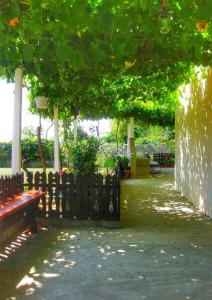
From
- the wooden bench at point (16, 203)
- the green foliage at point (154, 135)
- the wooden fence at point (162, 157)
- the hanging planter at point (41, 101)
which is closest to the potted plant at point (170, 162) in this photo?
the wooden fence at point (162, 157)

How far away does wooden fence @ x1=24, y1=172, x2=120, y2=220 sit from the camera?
9.43 meters

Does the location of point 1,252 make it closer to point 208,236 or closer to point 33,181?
point 33,181

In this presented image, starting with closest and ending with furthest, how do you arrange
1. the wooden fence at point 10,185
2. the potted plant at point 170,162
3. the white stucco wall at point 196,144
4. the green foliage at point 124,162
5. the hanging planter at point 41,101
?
the wooden fence at point 10,185, the white stucco wall at point 196,144, the hanging planter at point 41,101, the green foliage at point 124,162, the potted plant at point 170,162

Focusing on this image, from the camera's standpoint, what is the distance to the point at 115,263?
636 centimetres

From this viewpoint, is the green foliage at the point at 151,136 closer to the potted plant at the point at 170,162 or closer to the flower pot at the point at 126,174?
the potted plant at the point at 170,162

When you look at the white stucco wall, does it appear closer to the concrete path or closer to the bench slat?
the concrete path

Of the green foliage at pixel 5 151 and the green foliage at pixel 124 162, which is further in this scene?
the green foliage at pixel 5 151

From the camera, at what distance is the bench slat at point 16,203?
20.8ft

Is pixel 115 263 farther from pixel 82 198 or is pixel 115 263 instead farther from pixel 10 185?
pixel 82 198

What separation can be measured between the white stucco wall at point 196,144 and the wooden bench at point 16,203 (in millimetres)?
4338

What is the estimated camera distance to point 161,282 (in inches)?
215

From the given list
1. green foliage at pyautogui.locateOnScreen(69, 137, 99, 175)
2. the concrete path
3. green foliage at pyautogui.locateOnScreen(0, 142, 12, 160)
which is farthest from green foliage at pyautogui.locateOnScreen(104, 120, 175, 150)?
the concrete path

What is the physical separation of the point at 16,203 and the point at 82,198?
2.51 meters

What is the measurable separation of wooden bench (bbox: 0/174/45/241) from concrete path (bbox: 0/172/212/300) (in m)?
0.34
